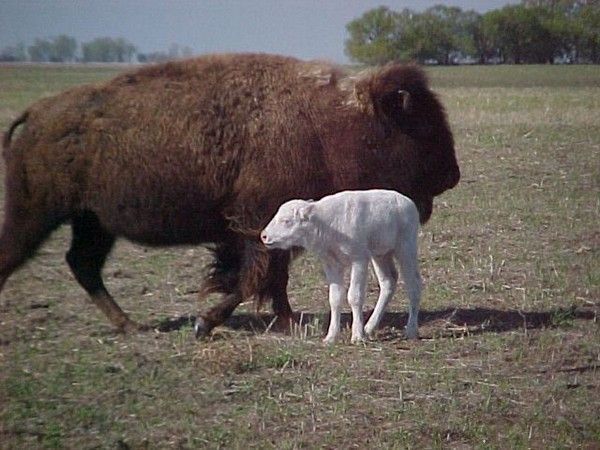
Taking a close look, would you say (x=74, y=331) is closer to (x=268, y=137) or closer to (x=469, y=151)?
(x=268, y=137)

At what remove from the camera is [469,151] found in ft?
51.3

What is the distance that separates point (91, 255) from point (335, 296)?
202 cm

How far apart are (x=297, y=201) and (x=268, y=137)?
2.21ft

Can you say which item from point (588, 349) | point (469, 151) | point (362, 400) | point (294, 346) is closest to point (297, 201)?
point (294, 346)

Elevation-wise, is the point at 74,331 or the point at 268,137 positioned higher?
the point at 268,137

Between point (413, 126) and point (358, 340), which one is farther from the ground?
point (413, 126)

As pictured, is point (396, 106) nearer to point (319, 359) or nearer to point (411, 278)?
point (411, 278)

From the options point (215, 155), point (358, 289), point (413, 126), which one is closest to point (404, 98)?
point (413, 126)

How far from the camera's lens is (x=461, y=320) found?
7.42 meters

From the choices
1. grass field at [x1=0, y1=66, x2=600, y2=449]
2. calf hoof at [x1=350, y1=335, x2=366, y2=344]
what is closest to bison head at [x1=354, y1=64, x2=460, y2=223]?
grass field at [x1=0, y1=66, x2=600, y2=449]

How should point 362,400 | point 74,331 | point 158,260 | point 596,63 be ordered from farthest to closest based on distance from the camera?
point 596,63 < point 158,260 < point 74,331 < point 362,400

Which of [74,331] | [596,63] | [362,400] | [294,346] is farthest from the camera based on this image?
[596,63]

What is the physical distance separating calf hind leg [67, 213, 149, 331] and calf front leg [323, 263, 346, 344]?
5.26 ft

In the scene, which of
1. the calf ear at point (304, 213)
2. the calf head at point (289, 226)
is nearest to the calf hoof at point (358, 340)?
the calf head at point (289, 226)
